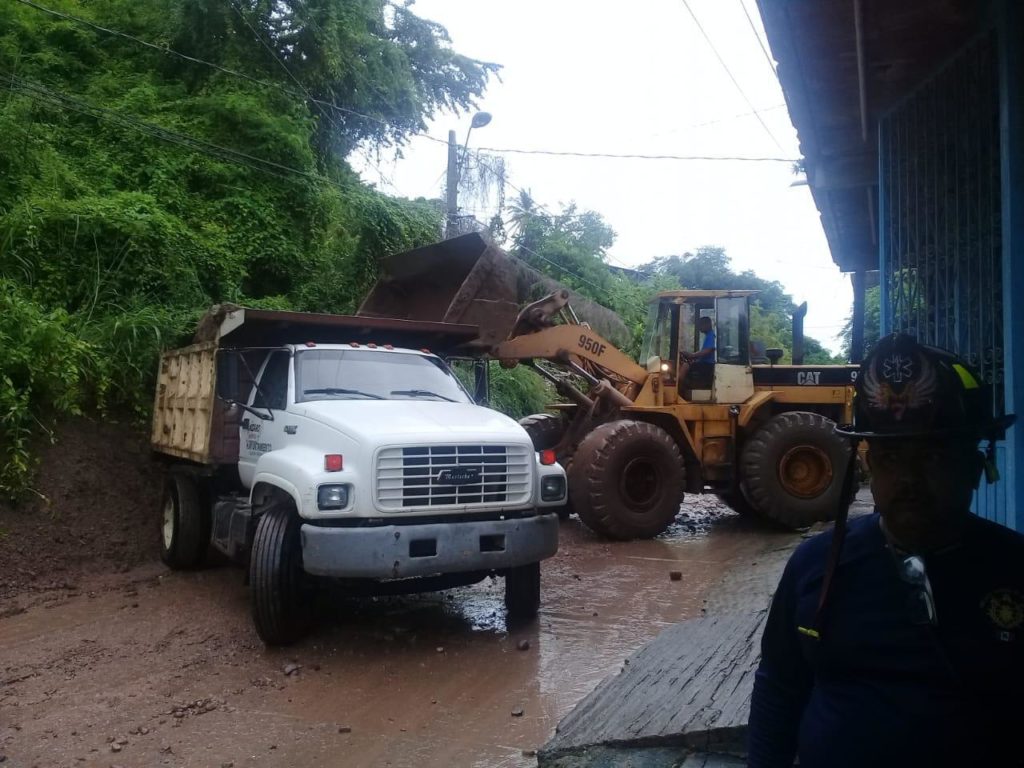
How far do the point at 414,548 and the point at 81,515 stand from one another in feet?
16.6

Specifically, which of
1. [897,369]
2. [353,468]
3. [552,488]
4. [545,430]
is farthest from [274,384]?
[897,369]

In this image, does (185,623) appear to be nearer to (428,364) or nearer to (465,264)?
(428,364)

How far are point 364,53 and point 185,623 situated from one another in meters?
15.0

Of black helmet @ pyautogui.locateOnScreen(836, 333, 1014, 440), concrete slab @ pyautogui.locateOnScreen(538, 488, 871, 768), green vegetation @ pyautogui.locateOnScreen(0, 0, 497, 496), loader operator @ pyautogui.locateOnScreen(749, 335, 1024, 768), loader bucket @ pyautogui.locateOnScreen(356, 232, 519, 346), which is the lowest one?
concrete slab @ pyautogui.locateOnScreen(538, 488, 871, 768)

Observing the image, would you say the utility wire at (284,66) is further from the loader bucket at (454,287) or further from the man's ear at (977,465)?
the man's ear at (977,465)

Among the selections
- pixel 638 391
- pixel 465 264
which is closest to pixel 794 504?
pixel 638 391

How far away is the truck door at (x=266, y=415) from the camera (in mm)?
7242

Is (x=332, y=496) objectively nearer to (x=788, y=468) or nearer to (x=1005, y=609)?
(x=1005, y=609)

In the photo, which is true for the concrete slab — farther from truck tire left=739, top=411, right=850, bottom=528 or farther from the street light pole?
the street light pole

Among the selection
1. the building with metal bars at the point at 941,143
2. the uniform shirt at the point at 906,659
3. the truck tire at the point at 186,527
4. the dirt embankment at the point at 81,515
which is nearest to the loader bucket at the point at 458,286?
the truck tire at the point at 186,527

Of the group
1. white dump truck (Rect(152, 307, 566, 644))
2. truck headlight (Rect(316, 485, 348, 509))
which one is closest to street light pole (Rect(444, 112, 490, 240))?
white dump truck (Rect(152, 307, 566, 644))

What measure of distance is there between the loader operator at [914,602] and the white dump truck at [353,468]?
4.33 metres

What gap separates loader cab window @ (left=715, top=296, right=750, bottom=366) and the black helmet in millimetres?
9473

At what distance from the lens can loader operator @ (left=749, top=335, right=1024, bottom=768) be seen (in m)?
1.69
